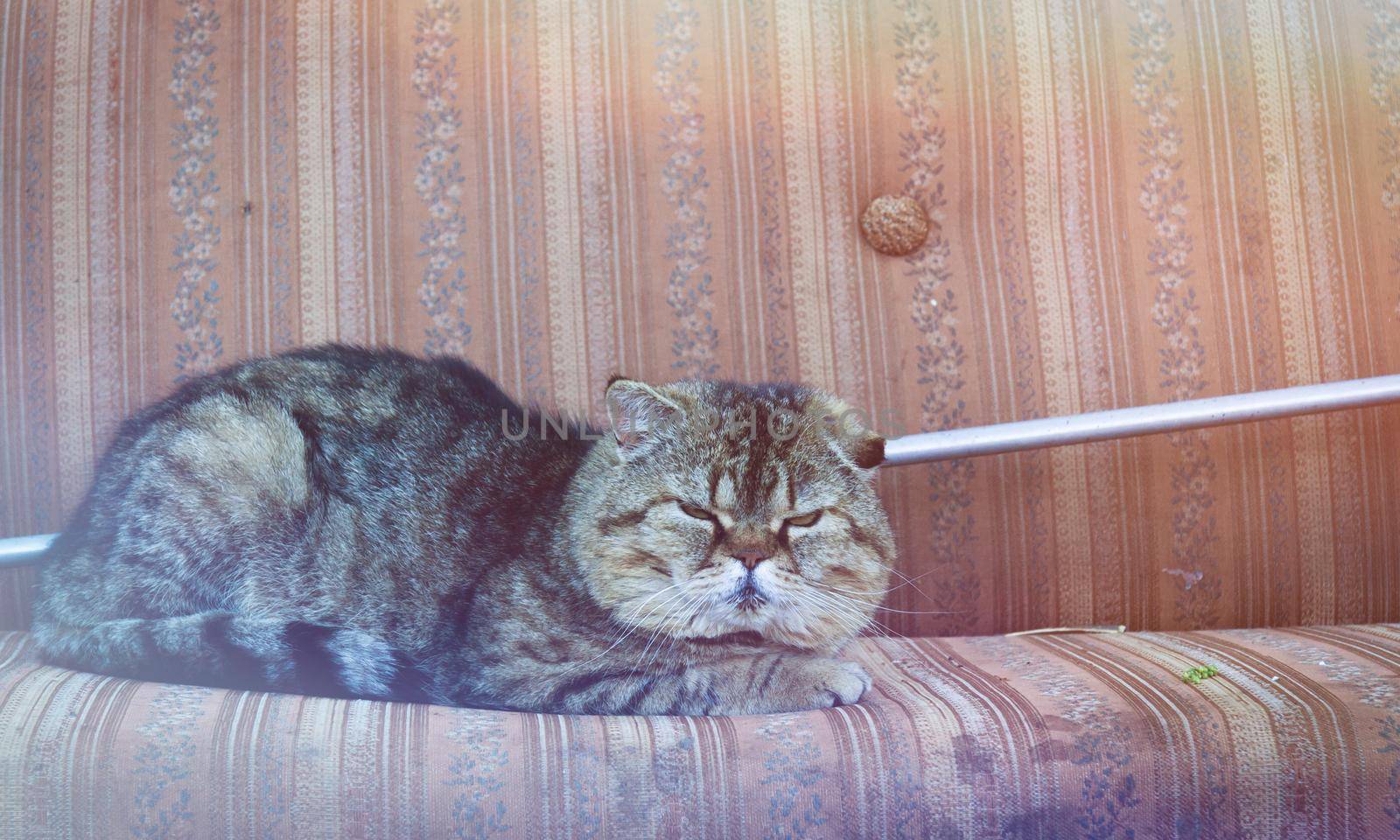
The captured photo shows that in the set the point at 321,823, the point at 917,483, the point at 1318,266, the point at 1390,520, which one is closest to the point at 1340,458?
the point at 1390,520

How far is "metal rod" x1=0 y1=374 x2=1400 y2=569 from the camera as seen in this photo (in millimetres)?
1644

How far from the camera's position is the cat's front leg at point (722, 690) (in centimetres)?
129

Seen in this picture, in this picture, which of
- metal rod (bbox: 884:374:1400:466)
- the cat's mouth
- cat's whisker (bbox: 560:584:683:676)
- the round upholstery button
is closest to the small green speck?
metal rod (bbox: 884:374:1400:466)

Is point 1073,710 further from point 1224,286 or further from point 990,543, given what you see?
point 1224,286

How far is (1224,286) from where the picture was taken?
1.89 metres

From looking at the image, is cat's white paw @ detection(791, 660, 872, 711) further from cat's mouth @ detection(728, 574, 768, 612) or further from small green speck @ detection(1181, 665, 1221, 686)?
small green speck @ detection(1181, 665, 1221, 686)

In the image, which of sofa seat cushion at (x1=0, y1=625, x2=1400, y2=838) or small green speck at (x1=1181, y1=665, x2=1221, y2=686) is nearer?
sofa seat cushion at (x1=0, y1=625, x2=1400, y2=838)

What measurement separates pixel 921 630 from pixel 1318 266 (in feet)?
3.52

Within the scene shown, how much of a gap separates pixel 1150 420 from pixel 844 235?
2.18 ft

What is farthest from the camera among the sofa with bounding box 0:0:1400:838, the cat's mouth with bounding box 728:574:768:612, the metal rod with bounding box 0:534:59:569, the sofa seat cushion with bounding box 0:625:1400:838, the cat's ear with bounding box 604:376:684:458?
the sofa with bounding box 0:0:1400:838

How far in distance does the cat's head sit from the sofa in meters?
0.45

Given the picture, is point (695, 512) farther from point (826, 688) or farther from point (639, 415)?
point (826, 688)

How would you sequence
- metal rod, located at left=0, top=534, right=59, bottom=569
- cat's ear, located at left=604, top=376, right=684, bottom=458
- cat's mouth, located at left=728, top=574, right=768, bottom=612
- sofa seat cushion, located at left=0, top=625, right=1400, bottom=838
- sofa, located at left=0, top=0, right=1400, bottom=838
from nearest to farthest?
sofa seat cushion, located at left=0, top=625, right=1400, bottom=838 → cat's mouth, located at left=728, top=574, right=768, bottom=612 → cat's ear, located at left=604, top=376, right=684, bottom=458 → metal rod, located at left=0, top=534, right=59, bottom=569 → sofa, located at left=0, top=0, right=1400, bottom=838

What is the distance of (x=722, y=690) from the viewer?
51.0 inches
